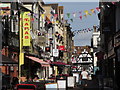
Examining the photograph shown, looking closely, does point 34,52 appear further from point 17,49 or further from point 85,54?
point 85,54

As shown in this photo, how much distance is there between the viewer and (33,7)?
43.1 m

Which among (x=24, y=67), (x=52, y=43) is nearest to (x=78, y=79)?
(x=24, y=67)

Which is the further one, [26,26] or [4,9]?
[26,26]

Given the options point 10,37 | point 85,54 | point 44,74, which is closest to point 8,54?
point 10,37

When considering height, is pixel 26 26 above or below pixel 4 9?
below

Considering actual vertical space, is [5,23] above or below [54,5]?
below

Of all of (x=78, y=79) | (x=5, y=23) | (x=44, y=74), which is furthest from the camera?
(x=44, y=74)

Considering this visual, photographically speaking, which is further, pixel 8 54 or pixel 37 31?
pixel 37 31

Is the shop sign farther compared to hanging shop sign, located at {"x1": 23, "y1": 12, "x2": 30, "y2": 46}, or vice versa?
hanging shop sign, located at {"x1": 23, "y1": 12, "x2": 30, "y2": 46}

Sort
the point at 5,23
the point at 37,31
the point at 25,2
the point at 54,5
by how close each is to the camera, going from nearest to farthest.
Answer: the point at 5,23
the point at 25,2
the point at 37,31
the point at 54,5

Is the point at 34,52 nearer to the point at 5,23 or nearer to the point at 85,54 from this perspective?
the point at 5,23

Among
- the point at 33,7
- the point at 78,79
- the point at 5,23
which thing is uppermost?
the point at 33,7

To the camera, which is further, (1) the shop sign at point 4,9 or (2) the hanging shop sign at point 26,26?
(2) the hanging shop sign at point 26,26

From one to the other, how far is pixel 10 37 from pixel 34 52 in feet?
38.4
